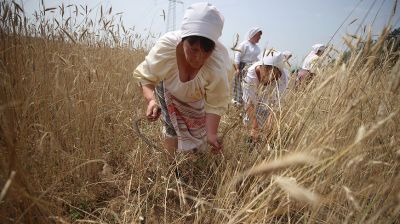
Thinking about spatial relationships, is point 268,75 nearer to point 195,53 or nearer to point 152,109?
point 195,53

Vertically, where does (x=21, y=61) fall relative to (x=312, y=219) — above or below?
above

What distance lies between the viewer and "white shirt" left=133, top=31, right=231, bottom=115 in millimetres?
1696

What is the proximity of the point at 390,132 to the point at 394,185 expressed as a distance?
0.33m

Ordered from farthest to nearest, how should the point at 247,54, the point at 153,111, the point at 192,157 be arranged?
the point at 247,54, the point at 192,157, the point at 153,111

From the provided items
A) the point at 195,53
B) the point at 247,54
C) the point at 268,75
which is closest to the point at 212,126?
the point at 195,53

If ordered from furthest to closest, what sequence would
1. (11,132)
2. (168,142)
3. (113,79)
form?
1. (113,79)
2. (168,142)
3. (11,132)

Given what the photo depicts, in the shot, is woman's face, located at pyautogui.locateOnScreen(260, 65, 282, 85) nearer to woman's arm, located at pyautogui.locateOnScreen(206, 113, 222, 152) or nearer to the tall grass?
the tall grass

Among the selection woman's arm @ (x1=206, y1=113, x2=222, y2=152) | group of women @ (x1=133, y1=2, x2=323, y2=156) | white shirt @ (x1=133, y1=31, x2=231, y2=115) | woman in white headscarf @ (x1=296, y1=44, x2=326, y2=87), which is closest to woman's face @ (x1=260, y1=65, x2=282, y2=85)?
group of women @ (x1=133, y1=2, x2=323, y2=156)

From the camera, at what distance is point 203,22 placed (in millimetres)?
1479

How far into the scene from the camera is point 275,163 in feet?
2.12

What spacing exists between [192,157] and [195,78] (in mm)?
563

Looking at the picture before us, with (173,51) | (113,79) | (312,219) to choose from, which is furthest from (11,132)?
(113,79)

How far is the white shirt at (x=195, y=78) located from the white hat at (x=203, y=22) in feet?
0.69

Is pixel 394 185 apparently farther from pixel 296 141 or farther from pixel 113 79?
pixel 113 79
